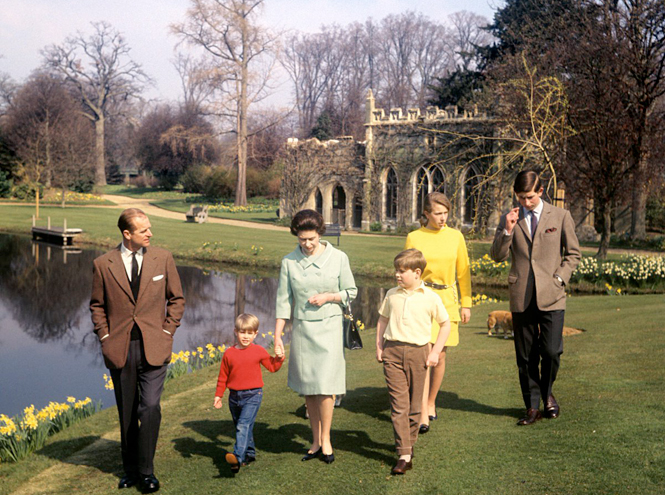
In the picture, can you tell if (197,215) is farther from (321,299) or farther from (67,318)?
(321,299)

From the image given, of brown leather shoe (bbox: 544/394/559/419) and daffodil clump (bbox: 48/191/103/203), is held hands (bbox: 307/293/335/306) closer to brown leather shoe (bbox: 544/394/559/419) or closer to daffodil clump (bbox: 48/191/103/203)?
brown leather shoe (bbox: 544/394/559/419)

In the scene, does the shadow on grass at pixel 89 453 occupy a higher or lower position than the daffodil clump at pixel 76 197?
lower

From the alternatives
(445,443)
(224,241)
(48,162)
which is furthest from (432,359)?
(48,162)

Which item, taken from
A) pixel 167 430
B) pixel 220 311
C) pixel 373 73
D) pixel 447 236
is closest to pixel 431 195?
pixel 447 236

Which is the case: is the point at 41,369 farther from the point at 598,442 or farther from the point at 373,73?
the point at 373,73

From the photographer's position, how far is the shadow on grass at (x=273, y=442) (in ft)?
17.0

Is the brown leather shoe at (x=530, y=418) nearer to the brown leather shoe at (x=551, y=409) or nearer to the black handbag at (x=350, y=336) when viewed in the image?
the brown leather shoe at (x=551, y=409)

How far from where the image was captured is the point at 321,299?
489cm

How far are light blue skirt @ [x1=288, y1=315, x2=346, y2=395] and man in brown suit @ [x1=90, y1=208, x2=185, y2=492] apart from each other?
930 millimetres

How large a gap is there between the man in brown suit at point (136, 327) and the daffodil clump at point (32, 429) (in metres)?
2.19

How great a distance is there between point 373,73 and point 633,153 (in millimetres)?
51649

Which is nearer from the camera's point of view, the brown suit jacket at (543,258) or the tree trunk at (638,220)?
the brown suit jacket at (543,258)

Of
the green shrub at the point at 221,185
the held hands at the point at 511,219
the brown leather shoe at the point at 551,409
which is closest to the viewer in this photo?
the held hands at the point at 511,219

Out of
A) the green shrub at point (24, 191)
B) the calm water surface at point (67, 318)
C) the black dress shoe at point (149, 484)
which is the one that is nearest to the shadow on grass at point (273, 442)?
the black dress shoe at point (149, 484)
